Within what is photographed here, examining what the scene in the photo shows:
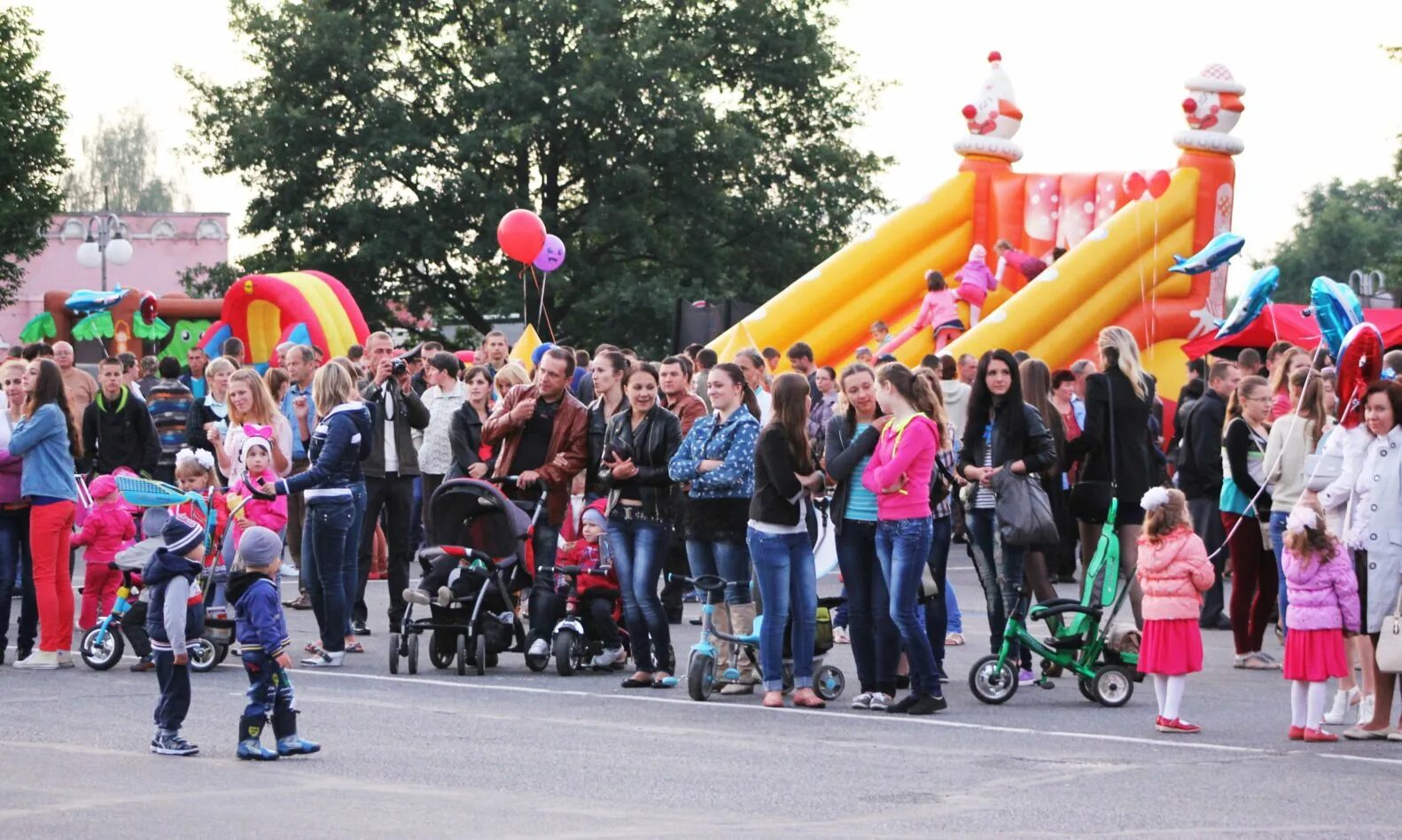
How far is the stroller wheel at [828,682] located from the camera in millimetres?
11320

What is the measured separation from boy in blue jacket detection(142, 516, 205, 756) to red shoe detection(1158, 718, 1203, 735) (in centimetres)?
439

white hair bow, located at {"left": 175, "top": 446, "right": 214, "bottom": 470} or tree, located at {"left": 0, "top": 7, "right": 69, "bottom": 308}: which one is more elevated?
tree, located at {"left": 0, "top": 7, "right": 69, "bottom": 308}

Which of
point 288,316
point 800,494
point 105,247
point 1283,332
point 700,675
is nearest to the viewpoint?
point 800,494

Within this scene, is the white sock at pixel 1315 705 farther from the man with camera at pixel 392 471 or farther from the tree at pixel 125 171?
the tree at pixel 125 171

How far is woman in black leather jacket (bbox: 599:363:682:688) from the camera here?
11.6 m

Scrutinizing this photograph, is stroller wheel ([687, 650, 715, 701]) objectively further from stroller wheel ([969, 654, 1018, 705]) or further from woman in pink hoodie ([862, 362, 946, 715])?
stroller wheel ([969, 654, 1018, 705])

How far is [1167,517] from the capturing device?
34.0 feet

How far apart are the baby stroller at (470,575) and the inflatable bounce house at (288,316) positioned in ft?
56.8

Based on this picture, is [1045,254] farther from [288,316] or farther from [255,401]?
[255,401]

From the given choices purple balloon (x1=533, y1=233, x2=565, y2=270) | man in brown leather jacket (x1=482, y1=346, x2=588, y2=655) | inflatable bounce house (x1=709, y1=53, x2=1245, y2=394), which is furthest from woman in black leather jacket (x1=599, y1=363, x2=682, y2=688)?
purple balloon (x1=533, y1=233, x2=565, y2=270)

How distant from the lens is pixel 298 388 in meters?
16.0

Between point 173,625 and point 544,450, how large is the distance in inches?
152

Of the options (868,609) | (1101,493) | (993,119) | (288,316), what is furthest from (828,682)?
(288,316)

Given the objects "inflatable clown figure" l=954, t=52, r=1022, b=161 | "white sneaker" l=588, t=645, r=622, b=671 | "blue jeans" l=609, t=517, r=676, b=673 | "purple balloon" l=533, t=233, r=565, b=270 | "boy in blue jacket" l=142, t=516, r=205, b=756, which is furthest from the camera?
"inflatable clown figure" l=954, t=52, r=1022, b=161
